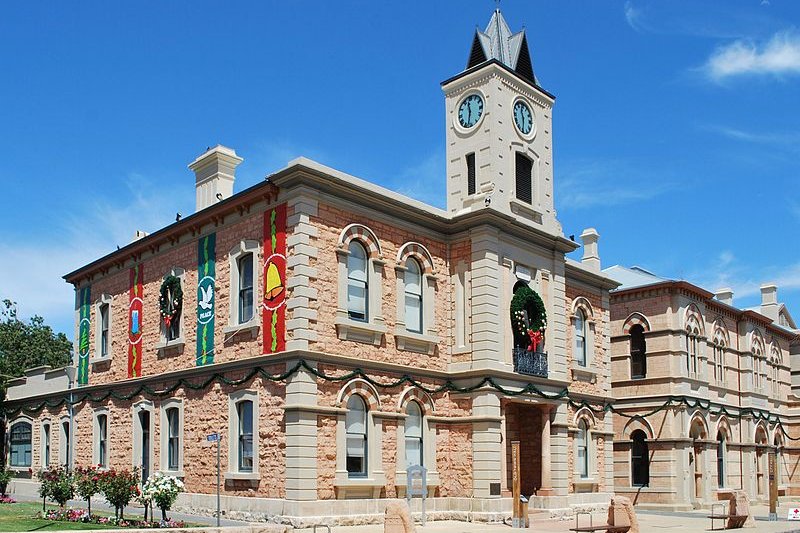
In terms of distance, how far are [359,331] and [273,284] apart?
265cm

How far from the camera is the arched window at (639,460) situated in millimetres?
37750

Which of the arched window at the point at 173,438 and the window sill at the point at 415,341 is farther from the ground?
the window sill at the point at 415,341

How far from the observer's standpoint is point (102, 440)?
31781 millimetres

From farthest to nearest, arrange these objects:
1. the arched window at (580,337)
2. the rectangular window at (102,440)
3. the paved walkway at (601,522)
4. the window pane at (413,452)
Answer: the arched window at (580,337)
the rectangular window at (102,440)
the window pane at (413,452)
the paved walkway at (601,522)

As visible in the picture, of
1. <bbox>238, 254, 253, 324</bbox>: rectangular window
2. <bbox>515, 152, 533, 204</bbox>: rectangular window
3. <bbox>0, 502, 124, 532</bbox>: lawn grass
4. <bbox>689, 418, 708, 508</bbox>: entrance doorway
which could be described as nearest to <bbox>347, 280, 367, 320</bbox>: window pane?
<bbox>238, 254, 253, 324</bbox>: rectangular window

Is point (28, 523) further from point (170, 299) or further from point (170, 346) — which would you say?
point (170, 299)

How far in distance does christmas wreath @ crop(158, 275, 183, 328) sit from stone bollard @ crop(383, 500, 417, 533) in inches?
537

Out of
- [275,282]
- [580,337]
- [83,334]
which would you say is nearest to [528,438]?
[580,337]

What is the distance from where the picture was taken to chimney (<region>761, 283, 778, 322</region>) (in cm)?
5172

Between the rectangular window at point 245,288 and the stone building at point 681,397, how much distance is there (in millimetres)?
19073

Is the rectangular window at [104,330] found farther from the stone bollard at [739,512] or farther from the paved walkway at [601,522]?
the stone bollard at [739,512]

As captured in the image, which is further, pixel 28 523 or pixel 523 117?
pixel 523 117

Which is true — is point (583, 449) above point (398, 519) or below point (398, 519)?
below

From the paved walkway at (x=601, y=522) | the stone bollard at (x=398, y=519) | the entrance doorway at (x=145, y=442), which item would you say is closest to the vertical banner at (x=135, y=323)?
the entrance doorway at (x=145, y=442)
